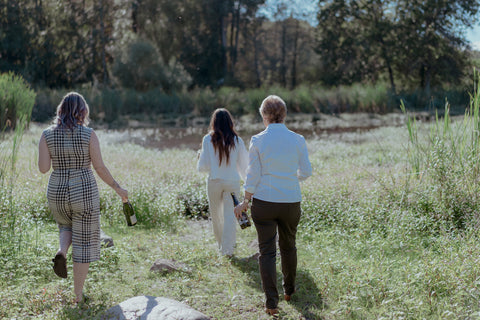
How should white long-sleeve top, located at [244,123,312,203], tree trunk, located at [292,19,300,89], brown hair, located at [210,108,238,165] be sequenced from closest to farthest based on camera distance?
white long-sleeve top, located at [244,123,312,203] → brown hair, located at [210,108,238,165] → tree trunk, located at [292,19,300,89]

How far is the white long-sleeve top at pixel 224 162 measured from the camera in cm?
523

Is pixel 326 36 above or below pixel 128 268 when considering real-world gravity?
above

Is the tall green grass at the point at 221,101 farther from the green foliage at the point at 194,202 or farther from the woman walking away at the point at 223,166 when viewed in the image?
the woman walking away at the point at 223,166

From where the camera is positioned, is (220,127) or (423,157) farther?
(423,157)

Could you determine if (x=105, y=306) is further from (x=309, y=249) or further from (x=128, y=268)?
(x=309, y=249)

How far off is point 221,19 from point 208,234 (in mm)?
33496

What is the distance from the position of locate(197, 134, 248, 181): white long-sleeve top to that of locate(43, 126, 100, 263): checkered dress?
5.25 ft

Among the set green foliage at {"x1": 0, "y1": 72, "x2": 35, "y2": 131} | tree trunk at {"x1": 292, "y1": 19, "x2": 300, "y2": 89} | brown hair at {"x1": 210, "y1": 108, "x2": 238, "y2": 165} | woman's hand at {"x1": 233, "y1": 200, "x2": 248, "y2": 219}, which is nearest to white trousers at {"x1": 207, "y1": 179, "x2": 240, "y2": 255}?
brown hair at {"x1": 210, "y1": 108, "x2": 238, "y2": 165}

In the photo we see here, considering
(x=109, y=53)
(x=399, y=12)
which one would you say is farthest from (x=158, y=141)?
(x=399, y=12)

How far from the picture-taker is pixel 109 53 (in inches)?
1406

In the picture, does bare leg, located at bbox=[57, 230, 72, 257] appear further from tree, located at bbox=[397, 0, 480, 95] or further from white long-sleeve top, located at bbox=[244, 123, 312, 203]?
tree, located at bbox=[397, 0, 480, 95]

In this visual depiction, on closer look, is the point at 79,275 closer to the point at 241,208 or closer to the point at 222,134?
the point at 241,208

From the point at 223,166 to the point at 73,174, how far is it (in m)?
1.86

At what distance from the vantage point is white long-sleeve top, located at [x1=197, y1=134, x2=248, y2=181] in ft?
17.1
